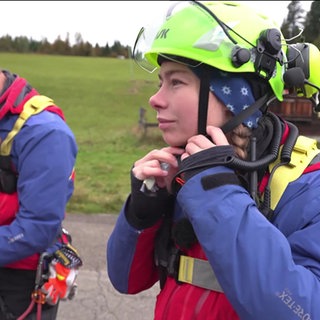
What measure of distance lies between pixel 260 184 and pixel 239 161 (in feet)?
0.55

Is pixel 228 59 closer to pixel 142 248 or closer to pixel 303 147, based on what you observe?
pixel 303 147

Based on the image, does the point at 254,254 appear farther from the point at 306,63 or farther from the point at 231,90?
the point at 306,63

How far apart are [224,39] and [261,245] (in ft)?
2.11

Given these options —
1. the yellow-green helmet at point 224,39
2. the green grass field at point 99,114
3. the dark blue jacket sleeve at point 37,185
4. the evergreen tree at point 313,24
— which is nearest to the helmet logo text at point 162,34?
the yellow-green helmet at point 224,39

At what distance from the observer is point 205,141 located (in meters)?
1.48

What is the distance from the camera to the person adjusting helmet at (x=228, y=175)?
1.33 metres

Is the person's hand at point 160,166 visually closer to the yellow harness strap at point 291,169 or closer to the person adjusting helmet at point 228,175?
the person adjusting helmet at point 228,175

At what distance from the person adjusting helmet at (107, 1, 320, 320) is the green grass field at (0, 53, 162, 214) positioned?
18.3 inches

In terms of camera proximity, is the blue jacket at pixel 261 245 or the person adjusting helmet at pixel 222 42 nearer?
the blue jacket at pixel 261 245

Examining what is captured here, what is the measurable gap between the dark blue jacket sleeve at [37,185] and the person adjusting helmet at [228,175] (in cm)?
78

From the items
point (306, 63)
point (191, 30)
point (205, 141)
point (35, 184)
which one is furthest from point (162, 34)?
point (35, 184)

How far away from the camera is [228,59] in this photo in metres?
1.53

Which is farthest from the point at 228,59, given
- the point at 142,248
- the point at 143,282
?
the point at 143,282

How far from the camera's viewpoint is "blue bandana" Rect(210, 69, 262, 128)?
1560mm
